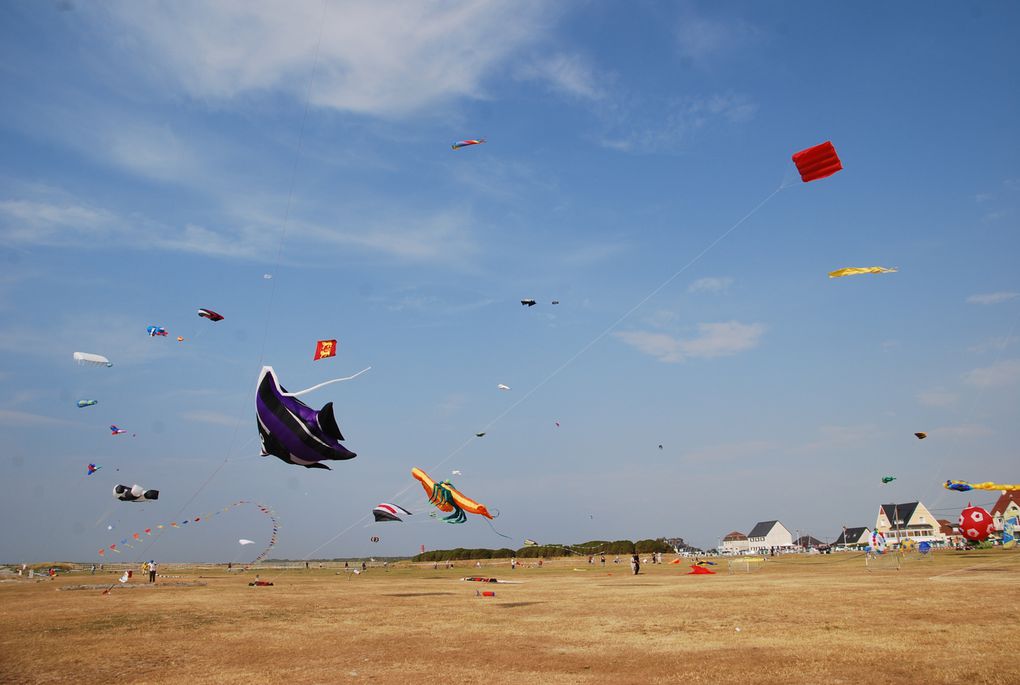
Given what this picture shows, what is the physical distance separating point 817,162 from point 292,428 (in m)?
17.3

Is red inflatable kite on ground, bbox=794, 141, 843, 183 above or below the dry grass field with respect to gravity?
above

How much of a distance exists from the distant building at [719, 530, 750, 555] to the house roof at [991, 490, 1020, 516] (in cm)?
4764

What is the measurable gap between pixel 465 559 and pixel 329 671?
4055 inches

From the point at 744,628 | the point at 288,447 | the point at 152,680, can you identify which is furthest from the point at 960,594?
the point at 152,680

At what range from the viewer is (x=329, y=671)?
483 inches

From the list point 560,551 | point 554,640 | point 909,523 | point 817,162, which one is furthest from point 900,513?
point 554,640

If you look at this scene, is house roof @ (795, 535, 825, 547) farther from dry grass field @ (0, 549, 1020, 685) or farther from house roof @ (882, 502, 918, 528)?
dry grass field @ (0, 549, 1020, 685)

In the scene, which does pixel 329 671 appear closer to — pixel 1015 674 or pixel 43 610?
pixel 1015 674

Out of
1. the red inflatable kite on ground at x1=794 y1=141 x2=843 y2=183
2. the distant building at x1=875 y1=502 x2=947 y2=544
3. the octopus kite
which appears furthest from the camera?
the distant building at x1=875 y1=502 x2=947 y2=544

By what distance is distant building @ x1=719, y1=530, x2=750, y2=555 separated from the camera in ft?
470

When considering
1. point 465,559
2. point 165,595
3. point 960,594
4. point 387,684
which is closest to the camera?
point 387,684

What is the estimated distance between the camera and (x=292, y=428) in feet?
50.8

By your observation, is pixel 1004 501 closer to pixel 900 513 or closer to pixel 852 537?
pixel 900 513

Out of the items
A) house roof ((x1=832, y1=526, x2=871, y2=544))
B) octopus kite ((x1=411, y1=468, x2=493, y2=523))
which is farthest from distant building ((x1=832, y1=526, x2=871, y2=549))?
octopus kite ((x1=411, y1=468, x2=493, y2=523))
